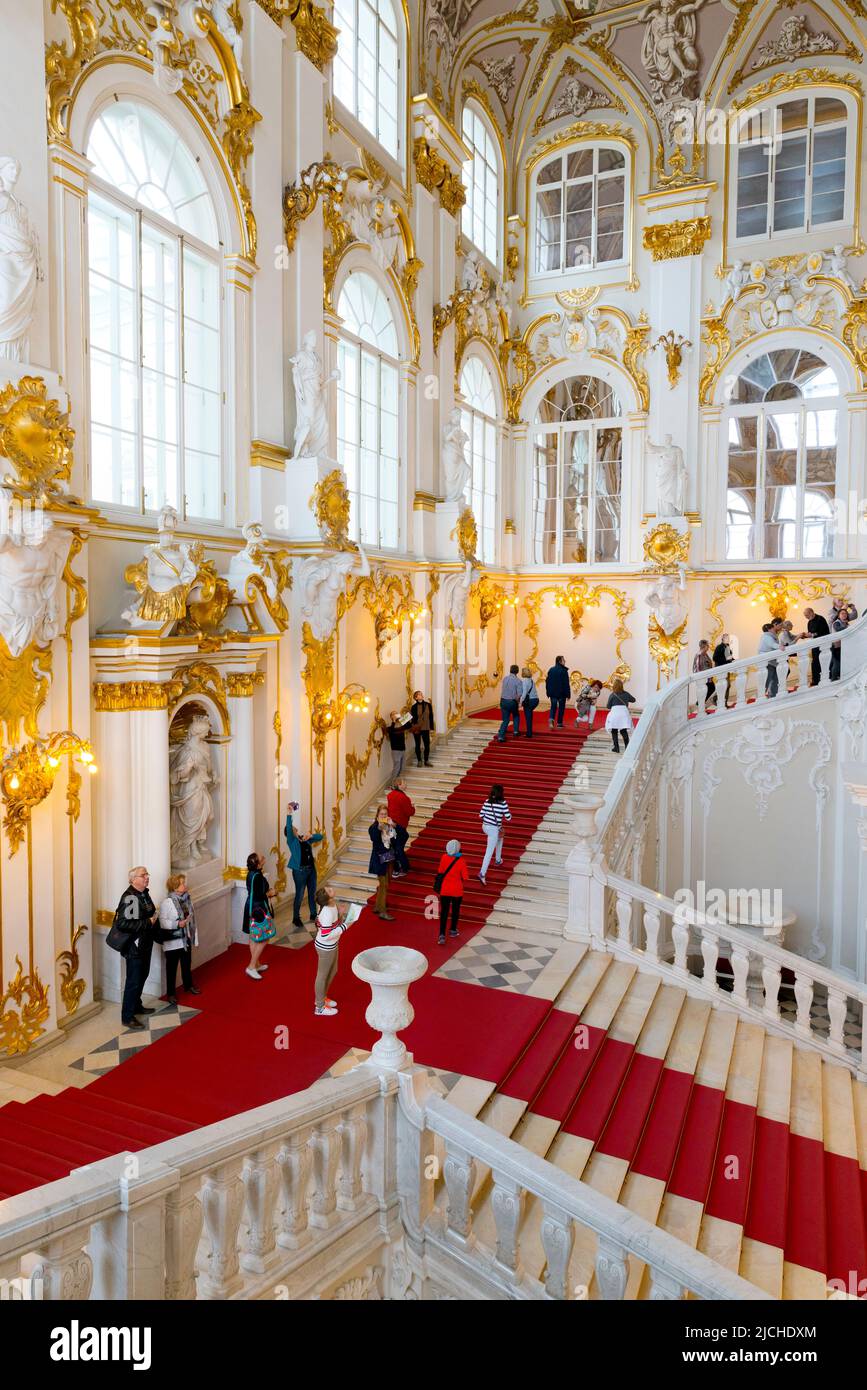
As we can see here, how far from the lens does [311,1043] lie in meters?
6.88

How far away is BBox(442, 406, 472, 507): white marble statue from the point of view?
15211 mm

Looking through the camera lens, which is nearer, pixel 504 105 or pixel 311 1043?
pixel 311 1043

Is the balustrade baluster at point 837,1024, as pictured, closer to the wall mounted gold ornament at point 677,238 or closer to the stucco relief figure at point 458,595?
the stucco relief figure at point 458,595

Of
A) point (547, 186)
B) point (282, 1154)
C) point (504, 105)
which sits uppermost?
point (504, 105)

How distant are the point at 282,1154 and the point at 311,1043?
9.28 feet

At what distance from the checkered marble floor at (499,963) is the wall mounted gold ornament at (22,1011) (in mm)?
3682

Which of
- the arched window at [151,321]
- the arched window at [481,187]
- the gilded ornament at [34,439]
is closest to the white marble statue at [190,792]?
the arched window at [151,321]

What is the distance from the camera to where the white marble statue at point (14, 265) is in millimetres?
6234

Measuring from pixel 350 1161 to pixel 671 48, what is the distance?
21082 millimetres

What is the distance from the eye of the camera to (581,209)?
19047 mm

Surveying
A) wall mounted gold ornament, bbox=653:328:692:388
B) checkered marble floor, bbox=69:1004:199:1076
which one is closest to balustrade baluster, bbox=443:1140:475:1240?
checkered marble floor, bbox=69:1004:199:1076

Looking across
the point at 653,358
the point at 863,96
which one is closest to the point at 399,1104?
the point at 653,358
